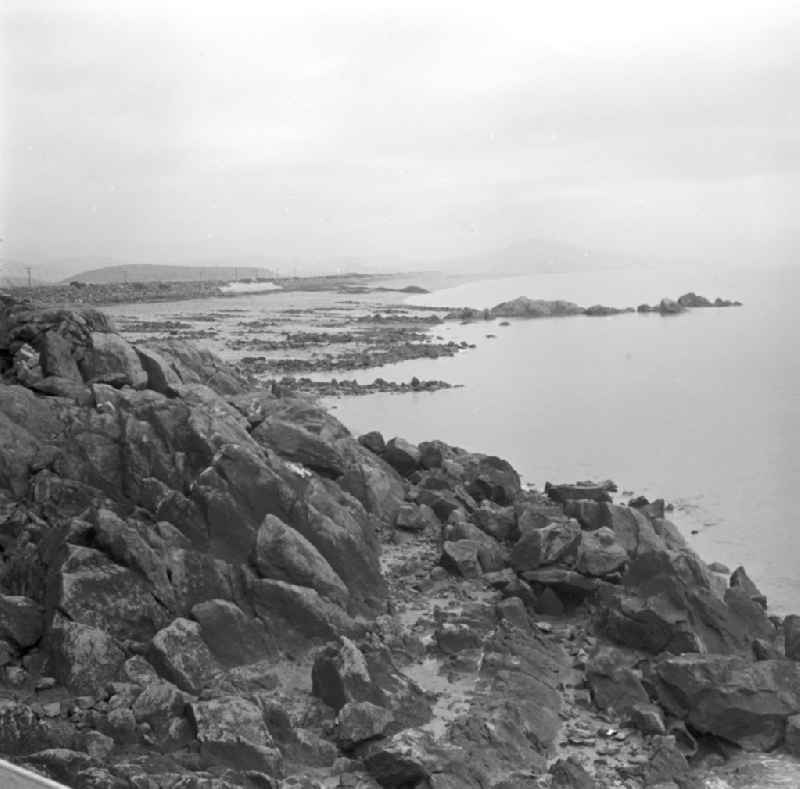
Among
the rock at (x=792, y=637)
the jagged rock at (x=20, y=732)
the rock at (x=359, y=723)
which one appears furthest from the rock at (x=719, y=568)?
the jagged rock at (x=20, y=732)

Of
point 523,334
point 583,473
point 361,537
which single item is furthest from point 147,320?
point 361,537

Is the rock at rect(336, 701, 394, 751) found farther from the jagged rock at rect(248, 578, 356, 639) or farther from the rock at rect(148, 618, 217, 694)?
the jagged rock at rect(248, 578, 356, 639)

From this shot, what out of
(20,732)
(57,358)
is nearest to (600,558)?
(20,732)

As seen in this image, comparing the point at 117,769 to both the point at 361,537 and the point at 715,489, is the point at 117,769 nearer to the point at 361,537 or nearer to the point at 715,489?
the point at 361,537

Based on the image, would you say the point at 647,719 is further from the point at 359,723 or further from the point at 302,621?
the point at 302,621

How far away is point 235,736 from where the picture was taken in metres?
10.0

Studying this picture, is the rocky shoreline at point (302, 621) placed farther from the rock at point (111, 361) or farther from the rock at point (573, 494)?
the rock at point (573, 494)

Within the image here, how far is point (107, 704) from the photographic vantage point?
10352mm

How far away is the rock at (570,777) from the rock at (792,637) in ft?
18.2

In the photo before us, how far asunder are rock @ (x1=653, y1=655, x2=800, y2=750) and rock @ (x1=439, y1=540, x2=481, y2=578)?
4561 mm

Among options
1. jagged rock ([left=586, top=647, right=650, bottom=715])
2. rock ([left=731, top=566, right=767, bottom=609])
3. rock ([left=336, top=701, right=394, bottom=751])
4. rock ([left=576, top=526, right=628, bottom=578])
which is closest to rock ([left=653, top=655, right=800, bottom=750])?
jagged rock ([left=586, top=647, right=650, bottom=715])

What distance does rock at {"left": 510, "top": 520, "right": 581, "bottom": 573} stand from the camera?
1628 centimetres

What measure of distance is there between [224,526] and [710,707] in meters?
7.52

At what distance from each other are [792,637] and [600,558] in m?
3.38
